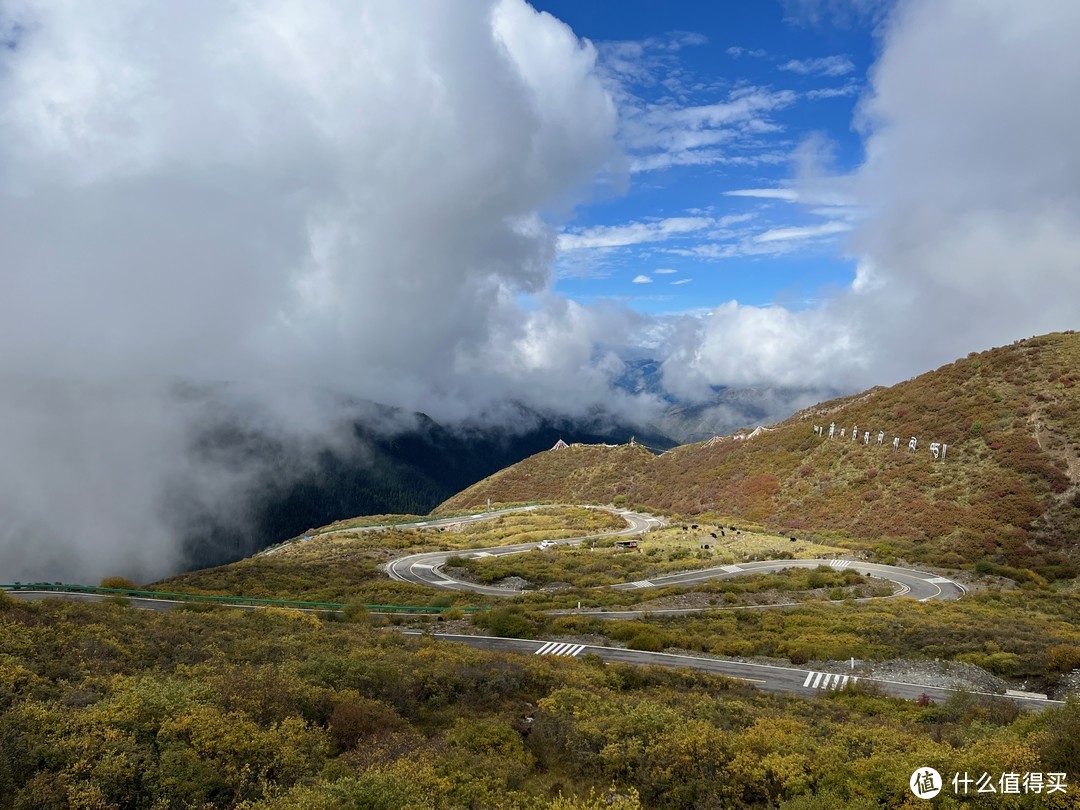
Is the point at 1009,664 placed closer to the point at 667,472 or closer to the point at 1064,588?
the point at 1064,588

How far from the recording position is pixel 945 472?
238 feet

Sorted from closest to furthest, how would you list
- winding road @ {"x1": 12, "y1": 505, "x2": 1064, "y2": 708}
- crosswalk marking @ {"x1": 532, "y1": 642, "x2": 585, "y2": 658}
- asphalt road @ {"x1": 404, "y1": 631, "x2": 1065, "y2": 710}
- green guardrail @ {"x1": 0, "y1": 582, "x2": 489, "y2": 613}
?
asphalt road @ {"x1": 404, "y1": 631, "x2": 1065, "y2": 710} < winding road @ {"x1": 12, "y1": 505, "x2": 1064, "y2": 708} < crosswalk marking @ {"x1": 532, "y1": 642, "x2": 585, "y2": 658} < green guardrail @ {"x1": 0, "y1": 582, "x2": 489, "y2": 613}

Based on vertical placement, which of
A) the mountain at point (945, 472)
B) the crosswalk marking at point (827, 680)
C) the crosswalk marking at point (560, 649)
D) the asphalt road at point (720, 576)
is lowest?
the crosswalk marking at point (827, 680)

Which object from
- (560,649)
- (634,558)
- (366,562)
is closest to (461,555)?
(366,562)

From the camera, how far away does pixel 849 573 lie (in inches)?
2084

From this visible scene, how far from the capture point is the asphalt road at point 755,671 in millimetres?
24562

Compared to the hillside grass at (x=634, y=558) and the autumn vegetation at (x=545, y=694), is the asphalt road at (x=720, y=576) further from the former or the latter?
the autumn vegetation at (x=545, y=694)

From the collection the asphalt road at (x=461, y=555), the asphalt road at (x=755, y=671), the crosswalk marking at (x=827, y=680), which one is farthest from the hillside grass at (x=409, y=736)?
the asphalt road at (x=461, y=555)

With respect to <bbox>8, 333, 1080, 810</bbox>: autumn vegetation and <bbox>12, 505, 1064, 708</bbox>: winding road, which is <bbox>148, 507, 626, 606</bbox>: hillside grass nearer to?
<bbox>8, 333, 1080, 810</bbox>: autumn vegetation

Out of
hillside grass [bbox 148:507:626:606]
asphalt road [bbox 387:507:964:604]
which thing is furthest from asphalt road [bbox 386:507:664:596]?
hillside grass [bbox 148:507:626:606]

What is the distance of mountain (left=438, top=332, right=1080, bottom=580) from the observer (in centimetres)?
6088

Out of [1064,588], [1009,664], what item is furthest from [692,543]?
[1009,664]

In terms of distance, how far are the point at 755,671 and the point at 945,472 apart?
61836 millimetres

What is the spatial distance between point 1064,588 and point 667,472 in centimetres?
8570
